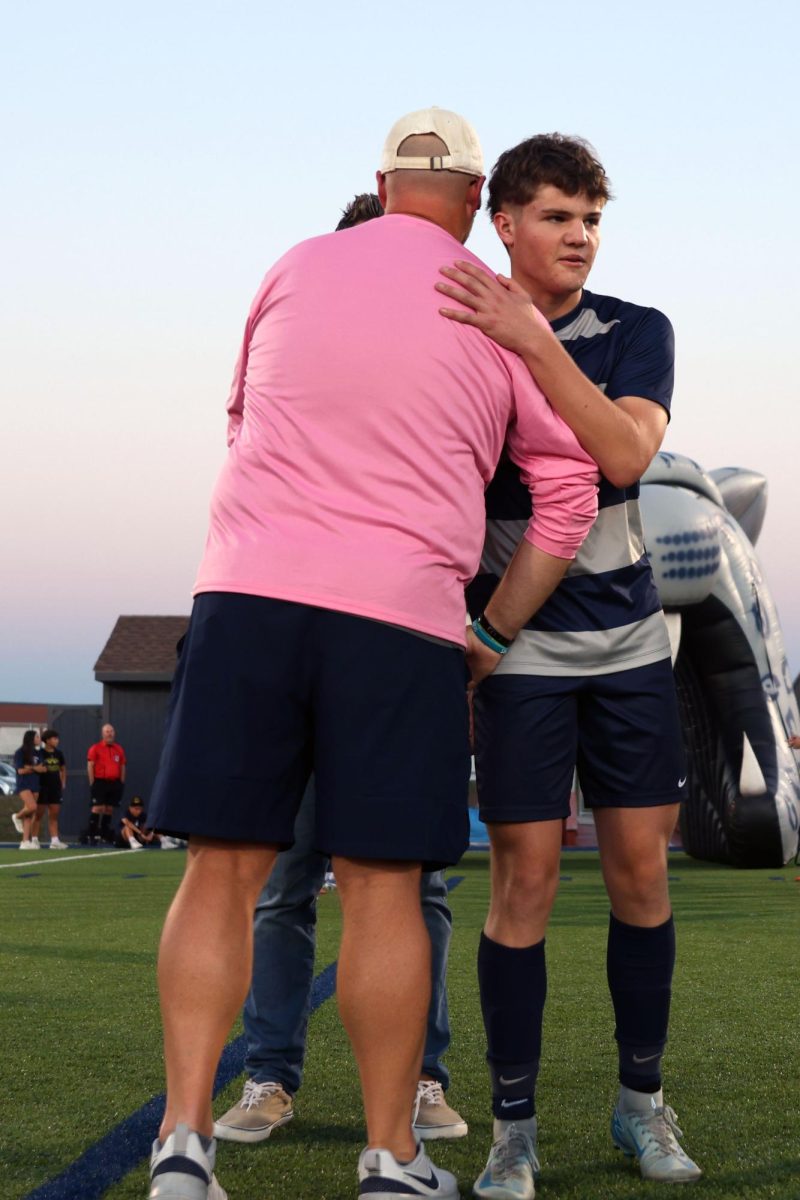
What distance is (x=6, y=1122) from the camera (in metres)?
2.75

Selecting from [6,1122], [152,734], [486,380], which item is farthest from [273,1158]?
[152,734]

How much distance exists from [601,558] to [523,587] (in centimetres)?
23

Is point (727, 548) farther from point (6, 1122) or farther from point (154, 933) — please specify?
point (6, 1122)

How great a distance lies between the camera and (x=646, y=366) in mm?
2590

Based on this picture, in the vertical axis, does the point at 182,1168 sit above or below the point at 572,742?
below

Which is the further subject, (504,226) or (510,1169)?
(504,226)

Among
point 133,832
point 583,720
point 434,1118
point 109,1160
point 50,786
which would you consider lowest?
point 133,832

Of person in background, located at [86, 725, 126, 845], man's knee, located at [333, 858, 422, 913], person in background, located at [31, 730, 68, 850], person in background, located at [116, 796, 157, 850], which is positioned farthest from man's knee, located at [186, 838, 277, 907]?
person in background, located at [86, 725, 126, 845]

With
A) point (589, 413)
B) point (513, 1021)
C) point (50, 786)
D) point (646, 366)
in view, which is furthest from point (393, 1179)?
point (50, 786)

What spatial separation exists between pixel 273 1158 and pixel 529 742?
0.89 metres

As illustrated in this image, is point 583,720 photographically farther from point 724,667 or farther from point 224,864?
point 724,667

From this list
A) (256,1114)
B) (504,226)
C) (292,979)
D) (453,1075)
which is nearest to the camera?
Result: (504,226)

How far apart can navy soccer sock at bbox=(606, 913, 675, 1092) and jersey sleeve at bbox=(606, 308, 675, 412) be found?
98 cm

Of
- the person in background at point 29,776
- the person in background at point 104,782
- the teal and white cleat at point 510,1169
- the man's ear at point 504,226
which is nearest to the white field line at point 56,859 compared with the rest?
the person in background at point 29,776
